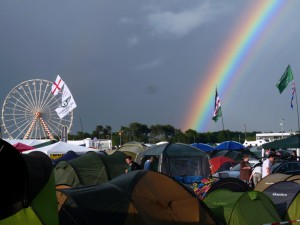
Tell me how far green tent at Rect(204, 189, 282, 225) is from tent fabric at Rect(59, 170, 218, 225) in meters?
0.82

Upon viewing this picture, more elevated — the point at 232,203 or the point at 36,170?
the point at 36,170

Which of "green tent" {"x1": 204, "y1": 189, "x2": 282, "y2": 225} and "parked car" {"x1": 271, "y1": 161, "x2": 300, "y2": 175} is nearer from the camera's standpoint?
"green tent" {"x1": 204, "y1": 189, "x2": 282, "y2": 225}

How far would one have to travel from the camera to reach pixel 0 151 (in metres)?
6.51

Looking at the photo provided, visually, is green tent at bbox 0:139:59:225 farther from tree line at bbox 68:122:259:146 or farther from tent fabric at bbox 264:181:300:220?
tree line at bbox 68:122:259:146

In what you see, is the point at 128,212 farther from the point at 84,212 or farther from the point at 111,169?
the point at 111,169

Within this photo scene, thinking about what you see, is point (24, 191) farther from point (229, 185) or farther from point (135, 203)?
point (229, 185)

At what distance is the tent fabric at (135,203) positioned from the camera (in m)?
7.65

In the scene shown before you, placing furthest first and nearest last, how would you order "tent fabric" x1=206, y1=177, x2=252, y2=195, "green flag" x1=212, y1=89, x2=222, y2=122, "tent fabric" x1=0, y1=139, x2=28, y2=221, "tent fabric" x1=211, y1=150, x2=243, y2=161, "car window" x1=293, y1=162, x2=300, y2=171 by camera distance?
"green flag" x1=212, y1=89, x2=222, y2=122 → "tent fabric" x1=211, y1=150, x2=243, y2=161 → "car window" x1=293, y1=162, x2=300, y2=171 → "tent fabric" x1=206, y1=177, x2=252, y2=195 → "tent fabric" x1=0, y1=139, x2=28, y2=221

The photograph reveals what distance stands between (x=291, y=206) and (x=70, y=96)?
3673cm

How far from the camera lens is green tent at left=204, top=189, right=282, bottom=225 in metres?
9.48

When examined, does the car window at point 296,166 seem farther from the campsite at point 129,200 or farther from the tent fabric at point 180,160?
the campsite at point 129,200

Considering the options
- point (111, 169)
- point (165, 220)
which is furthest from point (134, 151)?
point (165, 220)

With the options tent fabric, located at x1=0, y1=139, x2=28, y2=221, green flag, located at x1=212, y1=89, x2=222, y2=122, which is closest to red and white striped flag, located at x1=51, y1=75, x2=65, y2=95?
green flag, located at x1=212, y1=89, x2=222, y2=122

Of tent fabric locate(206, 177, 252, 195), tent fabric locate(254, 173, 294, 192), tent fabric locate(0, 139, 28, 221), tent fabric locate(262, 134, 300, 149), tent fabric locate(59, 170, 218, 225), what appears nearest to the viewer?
tent fabric locate(0, 139, 28, 221)
